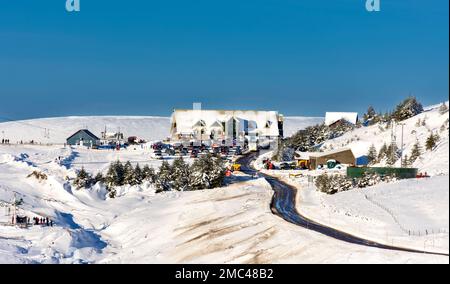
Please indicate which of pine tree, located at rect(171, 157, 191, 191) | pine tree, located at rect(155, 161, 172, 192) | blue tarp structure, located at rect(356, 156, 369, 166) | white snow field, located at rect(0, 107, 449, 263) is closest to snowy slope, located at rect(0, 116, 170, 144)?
pine tree, located at rect(171, 157, 191, 191)

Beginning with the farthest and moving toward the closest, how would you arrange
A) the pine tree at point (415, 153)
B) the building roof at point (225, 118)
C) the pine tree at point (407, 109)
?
the building roof at point (225, 118)
the pine tree at point (407, 109)
the pine tree at point (415, 153)

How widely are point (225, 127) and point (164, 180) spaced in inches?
1878

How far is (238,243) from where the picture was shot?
Result: 39.2 m

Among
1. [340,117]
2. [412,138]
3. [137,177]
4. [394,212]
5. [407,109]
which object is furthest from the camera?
[340,117]

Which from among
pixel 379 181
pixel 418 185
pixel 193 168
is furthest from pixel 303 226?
pixel 193 168

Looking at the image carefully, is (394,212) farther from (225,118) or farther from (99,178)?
(225,118)

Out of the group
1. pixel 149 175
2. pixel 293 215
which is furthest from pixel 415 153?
pixel 149 175

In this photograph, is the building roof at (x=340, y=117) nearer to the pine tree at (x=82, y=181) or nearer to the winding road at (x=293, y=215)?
the winding road at (x=293, y=215)

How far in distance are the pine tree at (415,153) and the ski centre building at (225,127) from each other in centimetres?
4133

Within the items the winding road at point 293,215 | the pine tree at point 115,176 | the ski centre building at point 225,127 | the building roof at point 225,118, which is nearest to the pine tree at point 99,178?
the pine tree at point 115,176

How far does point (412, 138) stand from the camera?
3152 inches

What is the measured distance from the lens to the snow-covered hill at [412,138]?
63.4 meters

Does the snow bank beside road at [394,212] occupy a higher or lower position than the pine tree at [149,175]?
lower
